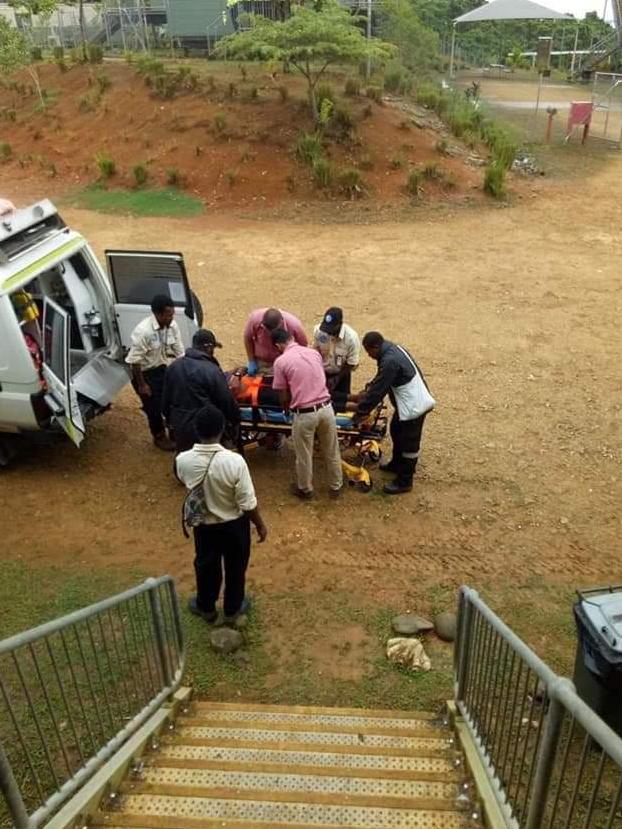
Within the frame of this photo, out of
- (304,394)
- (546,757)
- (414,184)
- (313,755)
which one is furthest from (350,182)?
(546,757)

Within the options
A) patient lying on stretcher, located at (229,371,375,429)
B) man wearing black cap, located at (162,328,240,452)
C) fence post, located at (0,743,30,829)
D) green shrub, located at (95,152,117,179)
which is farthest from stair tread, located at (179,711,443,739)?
green shrub, located at (95,152,117,179)

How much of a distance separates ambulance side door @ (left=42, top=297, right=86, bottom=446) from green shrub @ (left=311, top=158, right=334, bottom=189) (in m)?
10.2

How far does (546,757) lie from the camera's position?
7.37 feet

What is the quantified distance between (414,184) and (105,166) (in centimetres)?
732

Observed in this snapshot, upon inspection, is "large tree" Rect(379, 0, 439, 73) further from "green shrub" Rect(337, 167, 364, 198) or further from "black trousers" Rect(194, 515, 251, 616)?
"black trousers" Rect(194, 515, 251, 616)

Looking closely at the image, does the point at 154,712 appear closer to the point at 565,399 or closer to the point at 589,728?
the point at 589,728

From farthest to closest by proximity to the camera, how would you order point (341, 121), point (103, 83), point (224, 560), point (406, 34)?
point (406, 34)
point (103, 83)
point (341, 121)
point (224, 560)

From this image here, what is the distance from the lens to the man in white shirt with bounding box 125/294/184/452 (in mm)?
6066

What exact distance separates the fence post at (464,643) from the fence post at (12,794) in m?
2.14

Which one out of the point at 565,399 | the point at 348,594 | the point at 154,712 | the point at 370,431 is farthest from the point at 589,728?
the point at 565,399

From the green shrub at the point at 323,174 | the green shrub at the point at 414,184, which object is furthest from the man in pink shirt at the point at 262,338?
the green shrub at the point at 414,184

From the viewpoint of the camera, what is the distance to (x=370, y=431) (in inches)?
245

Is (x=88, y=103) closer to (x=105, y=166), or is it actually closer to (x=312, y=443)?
(x=105, y=166)

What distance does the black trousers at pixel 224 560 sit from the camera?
14.3ft
